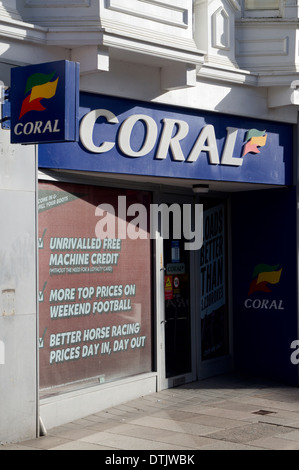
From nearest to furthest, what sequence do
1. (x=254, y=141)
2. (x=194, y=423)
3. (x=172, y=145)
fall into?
(x=194, y=423), (x=172, y=145), (x=254, y=141)

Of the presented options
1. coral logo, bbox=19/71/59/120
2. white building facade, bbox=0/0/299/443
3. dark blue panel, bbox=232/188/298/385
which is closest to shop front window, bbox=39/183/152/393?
white building facade, bbox=0/0/299/443

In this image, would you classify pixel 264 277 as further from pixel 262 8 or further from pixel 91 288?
pixel 262 8

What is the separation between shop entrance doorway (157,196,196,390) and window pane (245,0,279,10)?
282cm

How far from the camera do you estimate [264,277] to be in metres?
11.7

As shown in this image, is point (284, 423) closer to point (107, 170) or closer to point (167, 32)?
point (107, 170)

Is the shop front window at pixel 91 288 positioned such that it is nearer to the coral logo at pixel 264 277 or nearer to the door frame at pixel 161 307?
the door frame at pixel 161 307

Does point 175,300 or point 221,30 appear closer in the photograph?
point 221,30

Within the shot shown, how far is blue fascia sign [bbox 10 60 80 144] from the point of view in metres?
7.49

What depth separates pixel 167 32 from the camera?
31.2 ft

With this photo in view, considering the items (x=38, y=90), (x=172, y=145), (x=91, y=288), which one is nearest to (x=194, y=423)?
(x=91, y=288)

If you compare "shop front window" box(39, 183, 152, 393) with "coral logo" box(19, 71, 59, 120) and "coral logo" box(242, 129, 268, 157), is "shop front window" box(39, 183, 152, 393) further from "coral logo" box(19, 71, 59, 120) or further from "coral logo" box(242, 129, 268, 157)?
"coral logo" box(242, 129, 268, 157)

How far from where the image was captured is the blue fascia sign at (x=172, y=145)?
357 inches

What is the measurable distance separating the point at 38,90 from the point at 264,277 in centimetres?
530

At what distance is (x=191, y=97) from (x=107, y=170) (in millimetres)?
1726
